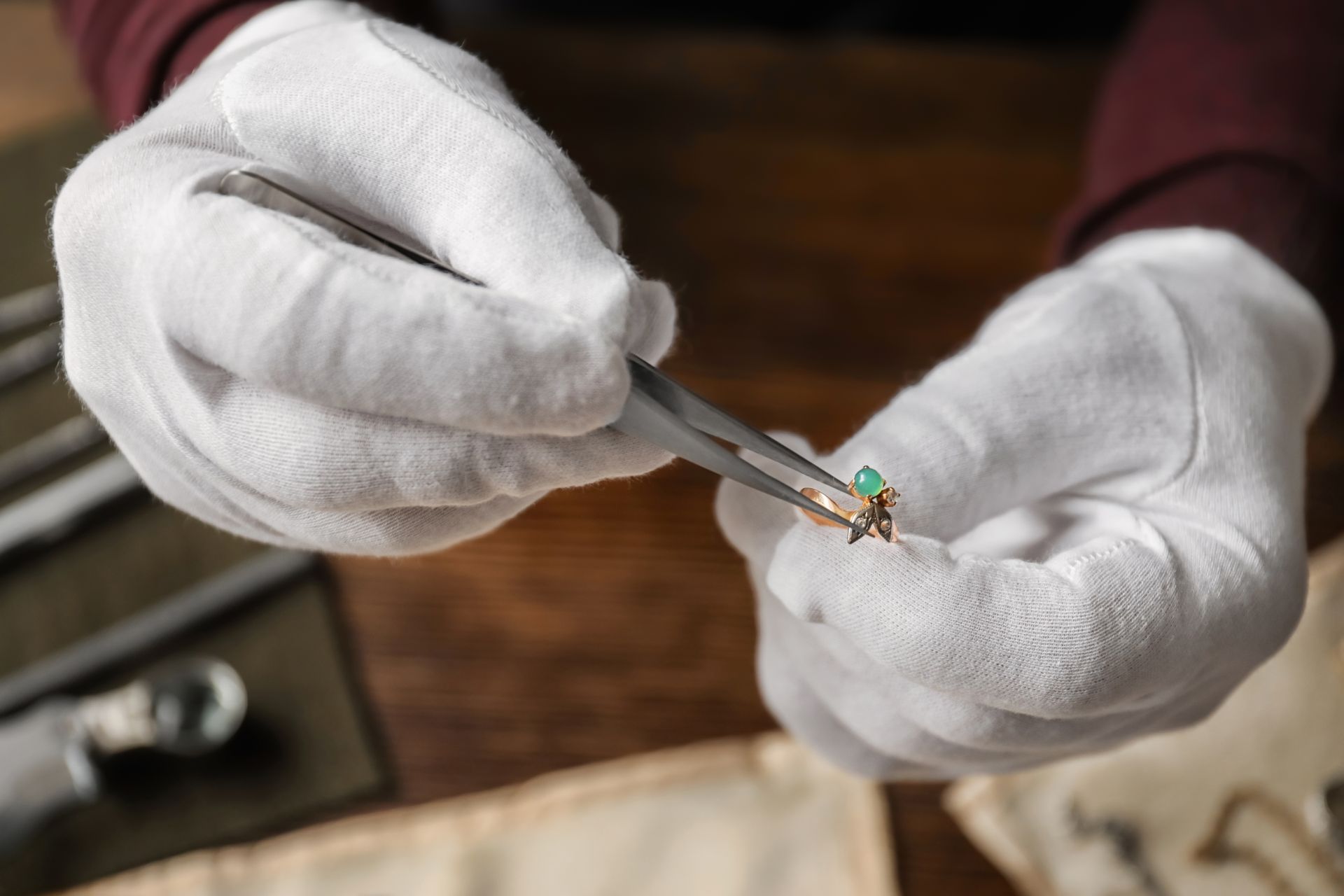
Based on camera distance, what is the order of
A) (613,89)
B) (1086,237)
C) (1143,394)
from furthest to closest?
(613,89)
(1086,237)
(1143,394)

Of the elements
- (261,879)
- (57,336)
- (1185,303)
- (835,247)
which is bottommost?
(261,879)

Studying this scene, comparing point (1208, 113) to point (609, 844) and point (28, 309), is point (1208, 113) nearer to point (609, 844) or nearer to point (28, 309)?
point (609, 844)

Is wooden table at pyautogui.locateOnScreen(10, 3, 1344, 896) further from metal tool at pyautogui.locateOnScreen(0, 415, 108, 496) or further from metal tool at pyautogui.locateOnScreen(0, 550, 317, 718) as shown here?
metal tool at pyautogui.locateOnScreen(0, 415, 108, 496)

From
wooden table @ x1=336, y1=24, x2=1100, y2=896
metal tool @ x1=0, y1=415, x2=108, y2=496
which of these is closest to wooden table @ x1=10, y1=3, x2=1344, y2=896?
wooden table @ x1=336, y1=24, x2=1100, y2=896

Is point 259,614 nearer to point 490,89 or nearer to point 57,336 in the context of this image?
point 57,336

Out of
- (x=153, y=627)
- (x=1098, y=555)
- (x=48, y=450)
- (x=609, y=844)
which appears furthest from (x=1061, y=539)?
(x=48, y=450)

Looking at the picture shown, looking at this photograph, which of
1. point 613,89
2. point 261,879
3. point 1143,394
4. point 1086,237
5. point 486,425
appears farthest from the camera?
point 613,89


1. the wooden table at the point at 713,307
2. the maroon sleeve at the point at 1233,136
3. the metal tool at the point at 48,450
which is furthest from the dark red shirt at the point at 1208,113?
the metal tool at the point at 48,450

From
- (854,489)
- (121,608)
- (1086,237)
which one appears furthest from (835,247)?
(121,608)
